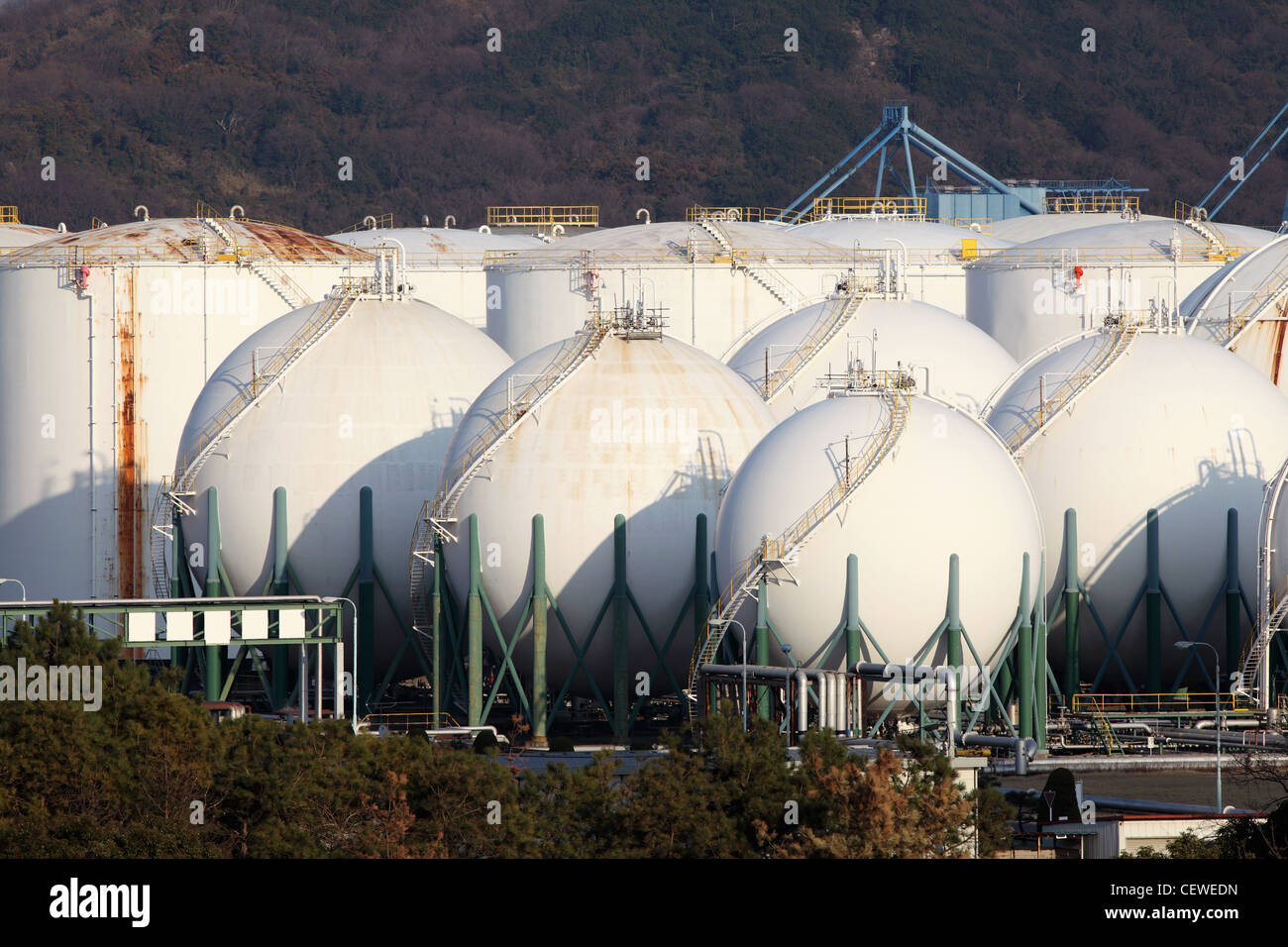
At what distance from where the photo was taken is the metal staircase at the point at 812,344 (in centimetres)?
5638

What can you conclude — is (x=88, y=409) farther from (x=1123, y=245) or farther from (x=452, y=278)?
(x=1123, y=245)

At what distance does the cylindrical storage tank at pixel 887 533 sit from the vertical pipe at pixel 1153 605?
6075 mm

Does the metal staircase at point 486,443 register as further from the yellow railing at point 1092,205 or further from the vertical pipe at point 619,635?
the yellow railing at point 1092,205

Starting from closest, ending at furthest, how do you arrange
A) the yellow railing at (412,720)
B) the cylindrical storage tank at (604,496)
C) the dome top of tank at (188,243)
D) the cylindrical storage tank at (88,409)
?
the cylindrical storage tank at (604,496)
the yellow railing at (412,720)
the cylindrical storage tank at (88,409)
the dome top of tank at (188,243)

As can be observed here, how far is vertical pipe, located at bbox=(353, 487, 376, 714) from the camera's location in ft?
174

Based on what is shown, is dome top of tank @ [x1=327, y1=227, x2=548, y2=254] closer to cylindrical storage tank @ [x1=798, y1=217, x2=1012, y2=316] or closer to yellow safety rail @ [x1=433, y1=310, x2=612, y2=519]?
cylindrical storage tank @ [x1=798, y1=217, x2=1012, y2=316]

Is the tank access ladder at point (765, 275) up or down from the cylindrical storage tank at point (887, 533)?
up

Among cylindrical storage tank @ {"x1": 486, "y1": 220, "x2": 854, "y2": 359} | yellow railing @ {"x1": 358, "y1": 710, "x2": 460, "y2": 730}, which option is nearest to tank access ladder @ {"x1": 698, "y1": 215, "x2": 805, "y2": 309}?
cylindrical storage tank @ {"x1": 486, "y1": 220, "x2": 854, "y2": 359}

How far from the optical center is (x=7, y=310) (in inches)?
2518

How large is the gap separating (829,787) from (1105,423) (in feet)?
76.3

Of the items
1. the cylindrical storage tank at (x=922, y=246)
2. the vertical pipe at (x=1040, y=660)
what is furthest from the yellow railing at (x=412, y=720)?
the cylindrical storage tank at (x=922, y=246)

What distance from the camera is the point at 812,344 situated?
56.9 m

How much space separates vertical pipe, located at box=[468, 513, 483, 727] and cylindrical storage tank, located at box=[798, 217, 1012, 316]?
1853 cm

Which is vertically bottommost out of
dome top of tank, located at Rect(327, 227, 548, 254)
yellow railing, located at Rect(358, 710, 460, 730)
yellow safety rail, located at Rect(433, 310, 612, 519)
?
yellow railing, located at Rect(358, 710, 460, 730)
